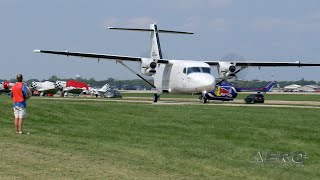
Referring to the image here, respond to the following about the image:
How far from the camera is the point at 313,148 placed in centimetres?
1747

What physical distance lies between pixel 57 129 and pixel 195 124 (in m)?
6.55

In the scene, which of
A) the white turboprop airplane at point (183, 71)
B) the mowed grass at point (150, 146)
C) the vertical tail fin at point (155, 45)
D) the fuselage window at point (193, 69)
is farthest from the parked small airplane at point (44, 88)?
the mowed grass at point (150, 146)

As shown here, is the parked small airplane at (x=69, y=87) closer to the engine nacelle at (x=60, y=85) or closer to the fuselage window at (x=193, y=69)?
the engine nacelle at (x=60, y=85)

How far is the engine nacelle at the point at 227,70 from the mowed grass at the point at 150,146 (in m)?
24.8

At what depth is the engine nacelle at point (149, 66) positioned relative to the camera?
52.1m

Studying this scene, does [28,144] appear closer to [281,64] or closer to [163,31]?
[281,64]

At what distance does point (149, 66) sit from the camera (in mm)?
52219

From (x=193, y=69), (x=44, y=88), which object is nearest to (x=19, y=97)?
(x=193, y=69)

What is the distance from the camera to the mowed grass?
11906 millimetres

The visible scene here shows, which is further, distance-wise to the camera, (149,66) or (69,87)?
(69,87)

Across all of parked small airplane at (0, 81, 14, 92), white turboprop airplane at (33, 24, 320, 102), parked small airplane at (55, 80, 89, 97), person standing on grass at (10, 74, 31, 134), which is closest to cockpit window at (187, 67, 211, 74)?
white turboprop airplane at (33, 24, 320, 102)

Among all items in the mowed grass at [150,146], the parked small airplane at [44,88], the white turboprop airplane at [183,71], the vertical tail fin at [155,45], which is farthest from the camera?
the parked small airplane at [44,88]

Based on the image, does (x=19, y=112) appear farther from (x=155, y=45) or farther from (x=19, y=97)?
(x=155, y=45)

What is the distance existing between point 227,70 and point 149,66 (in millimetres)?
7448
